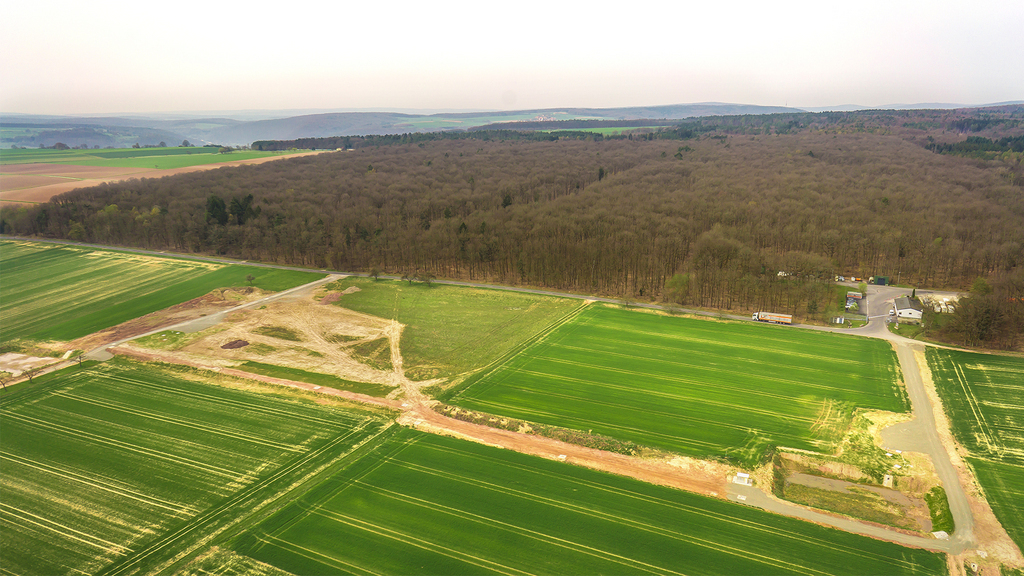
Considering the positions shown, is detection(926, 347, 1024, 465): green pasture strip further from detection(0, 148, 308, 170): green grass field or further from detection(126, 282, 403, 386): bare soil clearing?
detection(0, 148, 308, 170): green grass field

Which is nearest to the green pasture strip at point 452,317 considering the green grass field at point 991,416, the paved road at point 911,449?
the paved road at point 911,449

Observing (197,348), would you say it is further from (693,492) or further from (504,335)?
(693,492)

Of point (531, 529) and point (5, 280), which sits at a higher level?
point (5, 280)

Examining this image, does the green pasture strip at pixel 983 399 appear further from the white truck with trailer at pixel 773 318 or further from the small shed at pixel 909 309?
the white truck with trailer at pixel 773 318

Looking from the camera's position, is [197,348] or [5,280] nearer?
[197,348]

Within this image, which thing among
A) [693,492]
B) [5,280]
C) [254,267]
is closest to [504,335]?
[693,492]

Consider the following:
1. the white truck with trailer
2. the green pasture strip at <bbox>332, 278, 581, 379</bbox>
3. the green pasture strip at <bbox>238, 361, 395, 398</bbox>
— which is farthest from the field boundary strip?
the white truck with trailer
